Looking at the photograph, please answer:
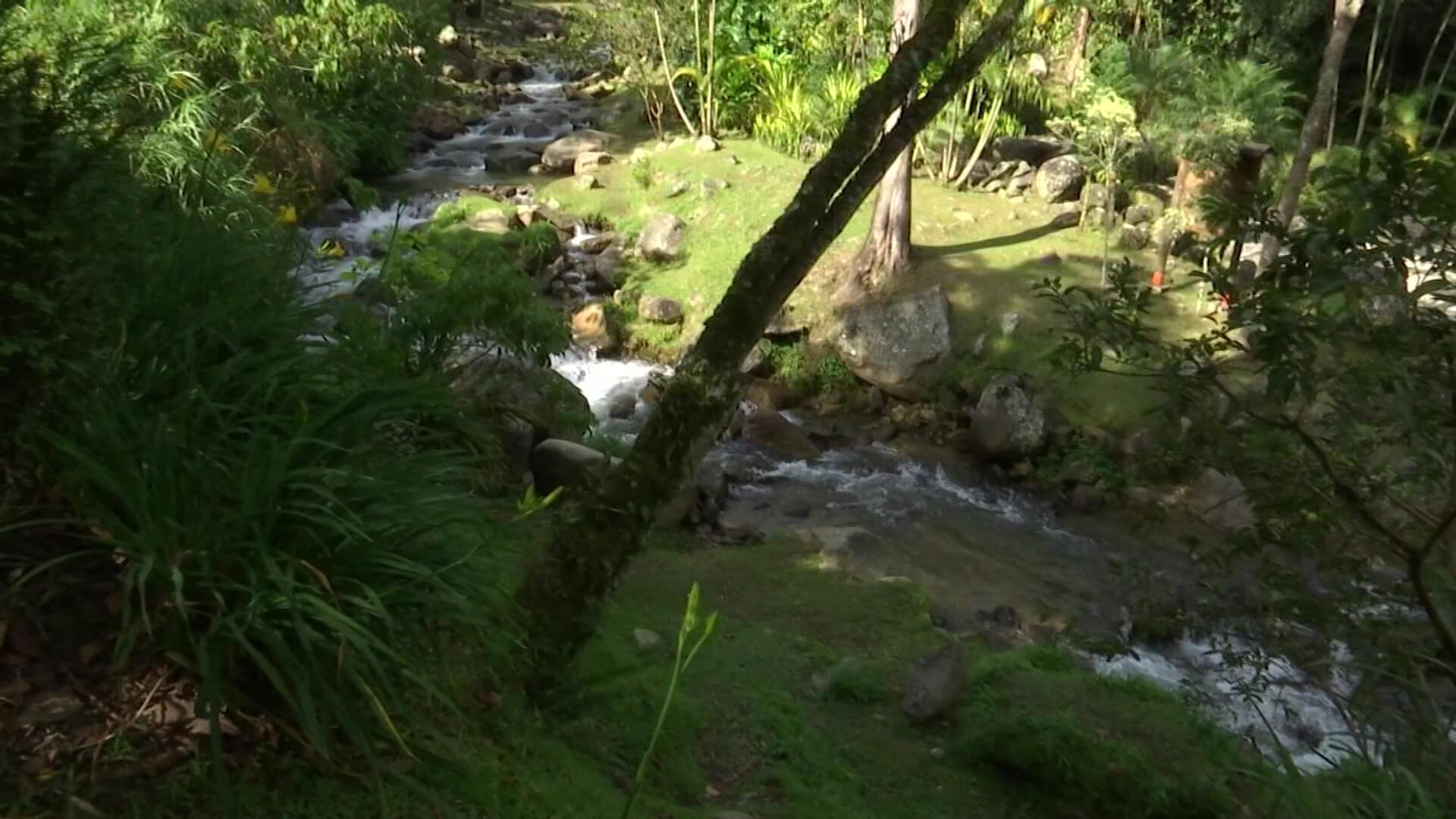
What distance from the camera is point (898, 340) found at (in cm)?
1258

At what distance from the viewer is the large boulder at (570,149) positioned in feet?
59.5

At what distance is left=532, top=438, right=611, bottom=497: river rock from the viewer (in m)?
7.92

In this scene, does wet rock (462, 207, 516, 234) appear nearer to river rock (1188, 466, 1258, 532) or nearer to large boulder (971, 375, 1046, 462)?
large boulder (971, 375, 1046, 462)

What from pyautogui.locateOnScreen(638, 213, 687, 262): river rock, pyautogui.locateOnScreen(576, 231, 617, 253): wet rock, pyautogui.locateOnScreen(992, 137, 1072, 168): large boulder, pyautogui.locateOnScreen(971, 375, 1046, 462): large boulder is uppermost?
pyautogui.locateOnScreen(992, 137, 1072, 168): large boulder

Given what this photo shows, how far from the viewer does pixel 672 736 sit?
425cm

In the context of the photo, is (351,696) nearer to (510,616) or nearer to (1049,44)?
(510,616)

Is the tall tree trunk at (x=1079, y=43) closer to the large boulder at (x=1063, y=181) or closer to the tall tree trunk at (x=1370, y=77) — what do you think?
the tall tree trunk at (x=1370, y=77)

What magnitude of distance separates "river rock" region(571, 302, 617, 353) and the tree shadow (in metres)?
3.82

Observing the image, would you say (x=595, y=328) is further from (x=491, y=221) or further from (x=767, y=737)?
(x=767, y=737)

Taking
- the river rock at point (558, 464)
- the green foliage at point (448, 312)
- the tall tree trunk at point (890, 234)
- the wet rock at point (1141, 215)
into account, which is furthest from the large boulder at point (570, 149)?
the river rock at point (558, 464)

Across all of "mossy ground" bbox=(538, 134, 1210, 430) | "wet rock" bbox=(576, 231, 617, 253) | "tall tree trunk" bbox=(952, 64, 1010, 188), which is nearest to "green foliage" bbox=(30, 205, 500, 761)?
"mossy ground" bbox=(538, 134, 1210, 430)

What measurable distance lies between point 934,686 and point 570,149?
14221 millimetres

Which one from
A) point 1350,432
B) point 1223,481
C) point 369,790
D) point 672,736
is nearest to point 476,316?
point 672,736

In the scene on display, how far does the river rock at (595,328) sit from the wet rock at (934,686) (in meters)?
8.37
